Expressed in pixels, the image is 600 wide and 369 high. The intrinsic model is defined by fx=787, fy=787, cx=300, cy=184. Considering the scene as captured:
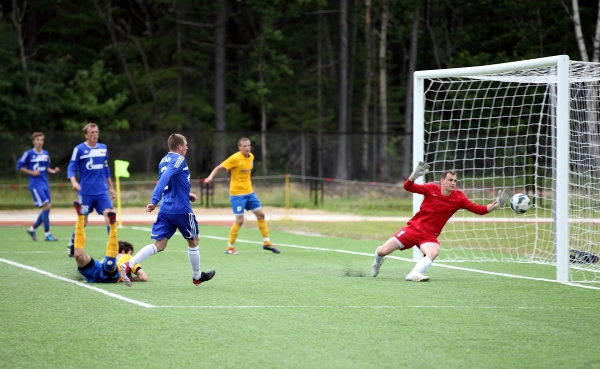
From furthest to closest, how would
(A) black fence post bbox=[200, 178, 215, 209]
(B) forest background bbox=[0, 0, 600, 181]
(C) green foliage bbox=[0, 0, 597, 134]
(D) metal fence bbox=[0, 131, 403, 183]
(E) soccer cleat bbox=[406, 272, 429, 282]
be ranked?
(C) green foliage bbox=[0, 0, 597, 134]
(B) forest background bbox=[0, 0, 600, 181]
(D) metal fence bbox=[0, 131, 403, 183]
(A) black fence post bbox=[200, 178, 215, 209]
(E) soccer cleat bbox=[406, 272, 429, 282]

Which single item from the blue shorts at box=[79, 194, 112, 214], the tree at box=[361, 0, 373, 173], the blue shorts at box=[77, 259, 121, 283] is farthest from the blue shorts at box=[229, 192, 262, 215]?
the tree at box=[361, 0, 373, 173]

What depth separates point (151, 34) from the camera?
39094mm

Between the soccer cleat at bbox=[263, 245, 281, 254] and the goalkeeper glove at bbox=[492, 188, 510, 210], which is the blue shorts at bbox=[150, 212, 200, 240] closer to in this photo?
the goalkeeper glove at bbox=[492, 188, 510, 210]

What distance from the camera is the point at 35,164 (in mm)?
16422

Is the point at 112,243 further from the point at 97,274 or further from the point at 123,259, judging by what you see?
the point at 123,259

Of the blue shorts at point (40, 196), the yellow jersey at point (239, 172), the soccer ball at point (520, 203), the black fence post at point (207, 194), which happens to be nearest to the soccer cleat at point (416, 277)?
the soccer ball at point (520, 203)

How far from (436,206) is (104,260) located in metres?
4.44

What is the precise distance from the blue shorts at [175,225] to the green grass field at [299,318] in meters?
0.68

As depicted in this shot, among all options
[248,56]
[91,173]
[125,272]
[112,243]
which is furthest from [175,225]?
[248,56]

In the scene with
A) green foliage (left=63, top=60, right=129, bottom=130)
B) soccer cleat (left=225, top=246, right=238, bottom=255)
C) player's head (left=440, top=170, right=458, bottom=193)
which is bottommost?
soccer cleat (left=225, top=246, right=238, bottom=255)

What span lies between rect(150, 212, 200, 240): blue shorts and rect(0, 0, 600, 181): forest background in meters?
21.9

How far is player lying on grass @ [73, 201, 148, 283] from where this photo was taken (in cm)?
962

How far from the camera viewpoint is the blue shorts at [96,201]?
1297 cm

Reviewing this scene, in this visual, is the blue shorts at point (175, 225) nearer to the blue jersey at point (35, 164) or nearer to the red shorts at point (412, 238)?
the red shorts at point (412, 238)
